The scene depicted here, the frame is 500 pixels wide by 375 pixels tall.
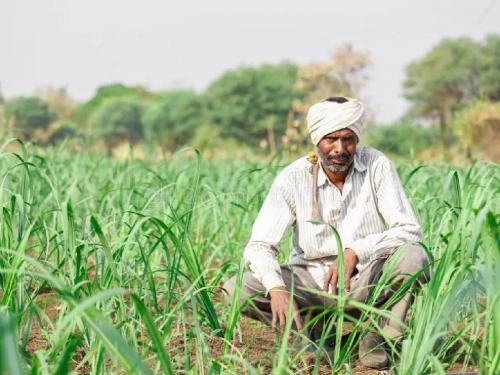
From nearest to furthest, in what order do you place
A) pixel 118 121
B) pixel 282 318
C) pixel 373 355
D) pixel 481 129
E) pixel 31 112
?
pixel 282 318
pixel 373 355
pixel 481 129
pixel 31 112
pixel 118 121

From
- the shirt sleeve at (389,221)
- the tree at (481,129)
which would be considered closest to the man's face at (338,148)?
the shirt sleeve at (389,221)

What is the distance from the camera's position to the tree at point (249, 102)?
139 feet

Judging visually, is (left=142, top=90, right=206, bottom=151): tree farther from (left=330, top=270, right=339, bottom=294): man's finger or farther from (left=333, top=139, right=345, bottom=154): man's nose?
(left=330, top=270, right=339, bottom=294): man's finger

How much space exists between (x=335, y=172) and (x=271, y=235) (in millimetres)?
327

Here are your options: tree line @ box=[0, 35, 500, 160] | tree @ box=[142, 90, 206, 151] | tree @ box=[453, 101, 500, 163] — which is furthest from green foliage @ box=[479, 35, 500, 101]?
tree @ box=[453, 101, 500, 163]

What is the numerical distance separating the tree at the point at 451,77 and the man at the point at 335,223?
118ft

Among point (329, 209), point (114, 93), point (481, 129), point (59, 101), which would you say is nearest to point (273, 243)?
point (329, 209)

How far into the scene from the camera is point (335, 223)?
9.84 ft

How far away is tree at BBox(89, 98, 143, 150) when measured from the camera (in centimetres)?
5306

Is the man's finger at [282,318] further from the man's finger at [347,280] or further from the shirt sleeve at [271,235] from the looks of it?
the man's finger at [347,280]

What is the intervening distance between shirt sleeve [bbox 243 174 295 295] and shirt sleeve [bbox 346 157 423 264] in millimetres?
260

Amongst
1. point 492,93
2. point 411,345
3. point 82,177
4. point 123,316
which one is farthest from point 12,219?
point 492,93

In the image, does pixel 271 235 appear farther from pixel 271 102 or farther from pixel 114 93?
pixel 114 93

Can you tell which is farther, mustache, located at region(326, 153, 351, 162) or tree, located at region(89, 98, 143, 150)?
tree, located at region(89, 98, 143, 150)
